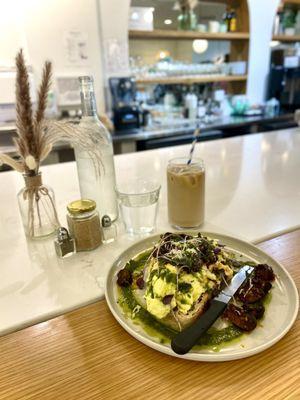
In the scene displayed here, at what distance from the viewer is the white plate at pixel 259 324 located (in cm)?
44

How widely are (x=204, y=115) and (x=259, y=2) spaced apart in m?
1.33

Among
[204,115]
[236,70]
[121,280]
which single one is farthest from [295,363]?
[236,70]

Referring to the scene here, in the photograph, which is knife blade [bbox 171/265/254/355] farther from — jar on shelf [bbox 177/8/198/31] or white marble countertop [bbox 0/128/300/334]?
jar on shelf [bbox 177/8/198/31]

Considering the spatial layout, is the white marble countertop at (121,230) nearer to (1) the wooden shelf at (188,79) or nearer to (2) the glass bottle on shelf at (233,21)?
(1) the wooden shelf at (188,79)

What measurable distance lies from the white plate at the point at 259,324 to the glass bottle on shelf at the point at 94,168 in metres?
0.24

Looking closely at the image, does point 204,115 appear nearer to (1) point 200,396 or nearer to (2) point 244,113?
(2) point 244,113

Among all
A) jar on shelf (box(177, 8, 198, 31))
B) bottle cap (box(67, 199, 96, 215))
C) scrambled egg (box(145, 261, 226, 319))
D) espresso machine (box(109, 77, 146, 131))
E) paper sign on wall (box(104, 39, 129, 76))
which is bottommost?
scrambled egg (box(145, 261, 226, 319))

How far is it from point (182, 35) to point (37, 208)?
2.81 metres

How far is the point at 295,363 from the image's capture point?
444 millimetres

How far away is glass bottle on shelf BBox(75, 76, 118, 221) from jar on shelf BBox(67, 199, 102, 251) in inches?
4.6

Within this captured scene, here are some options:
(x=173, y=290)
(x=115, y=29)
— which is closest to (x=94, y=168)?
(x=173, y=290)

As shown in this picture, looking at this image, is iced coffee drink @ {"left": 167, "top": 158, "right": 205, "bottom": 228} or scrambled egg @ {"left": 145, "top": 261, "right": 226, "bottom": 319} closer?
scrambled egg @ {"left": 145, "top": 261, "right": 226, "bottom": 319}

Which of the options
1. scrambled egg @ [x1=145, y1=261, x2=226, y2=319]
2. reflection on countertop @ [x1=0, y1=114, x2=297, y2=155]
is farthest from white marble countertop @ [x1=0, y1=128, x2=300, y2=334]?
reflection on countertop @ [x1=0, y1=114, x2=297, y2=155]

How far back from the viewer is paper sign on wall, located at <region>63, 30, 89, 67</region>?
8.61ft
